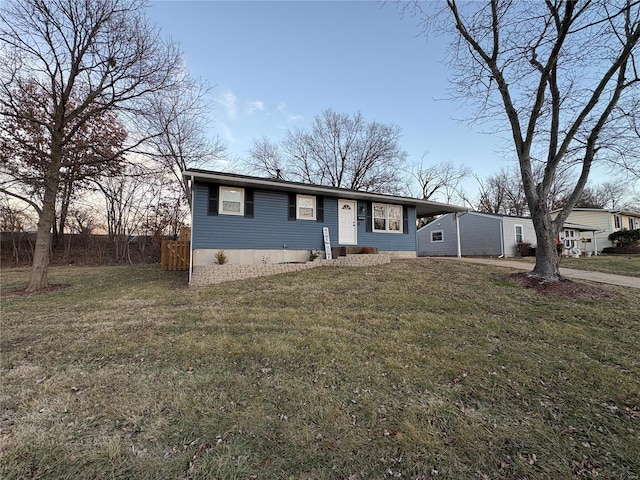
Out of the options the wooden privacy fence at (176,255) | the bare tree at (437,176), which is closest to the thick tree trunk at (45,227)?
the wooden privacy fence at (176,255)

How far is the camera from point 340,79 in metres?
13.4

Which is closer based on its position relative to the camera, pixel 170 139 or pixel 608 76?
pixel 608 76

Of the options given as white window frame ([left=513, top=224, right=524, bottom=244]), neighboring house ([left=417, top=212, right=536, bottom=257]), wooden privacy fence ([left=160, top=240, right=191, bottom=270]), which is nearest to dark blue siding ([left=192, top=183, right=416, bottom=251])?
wooden privacy fence ([left=160, top=240, right=191, bottom=270])

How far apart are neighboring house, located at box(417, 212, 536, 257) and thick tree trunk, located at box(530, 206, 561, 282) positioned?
29.3 ft

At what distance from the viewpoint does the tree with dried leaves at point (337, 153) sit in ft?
81.7

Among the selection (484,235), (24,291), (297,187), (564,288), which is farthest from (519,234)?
(24,291)

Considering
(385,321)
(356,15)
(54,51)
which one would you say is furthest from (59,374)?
(356,15)

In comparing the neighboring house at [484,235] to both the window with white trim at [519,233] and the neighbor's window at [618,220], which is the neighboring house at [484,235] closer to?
the window with white trim at [519,233]

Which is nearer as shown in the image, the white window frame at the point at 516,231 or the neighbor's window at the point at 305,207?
the neighbor's window at the point at 305,207

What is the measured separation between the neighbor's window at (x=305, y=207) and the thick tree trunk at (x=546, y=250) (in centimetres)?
718

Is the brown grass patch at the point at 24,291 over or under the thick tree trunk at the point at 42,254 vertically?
under

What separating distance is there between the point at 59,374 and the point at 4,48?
10.6 m

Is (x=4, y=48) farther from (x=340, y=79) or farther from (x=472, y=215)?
(x=472, y=215)

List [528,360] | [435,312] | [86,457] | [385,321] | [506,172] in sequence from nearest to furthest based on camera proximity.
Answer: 1. [86,457]
2. [528,360]
3. [385,321]
4. [435,312]
5. [506,172]
